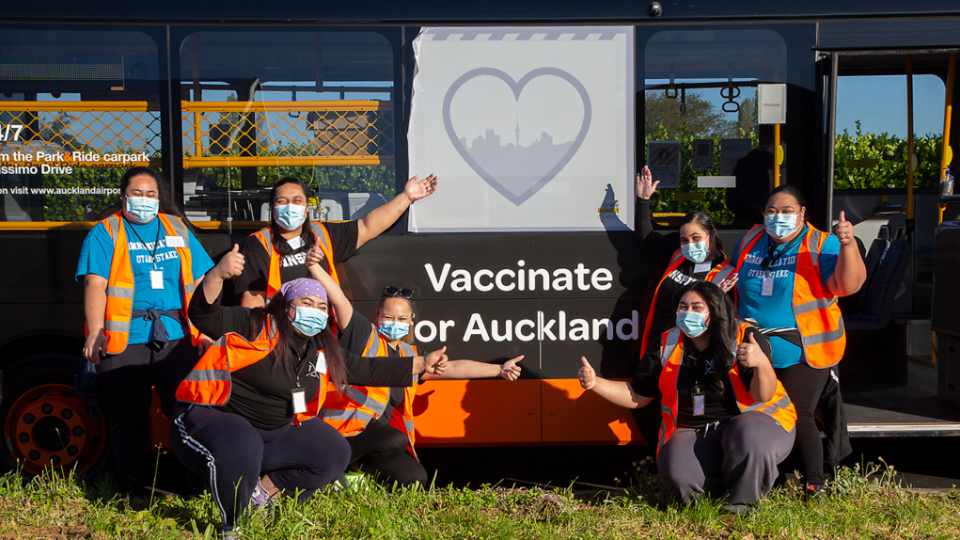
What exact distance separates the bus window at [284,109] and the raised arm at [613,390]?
1.55 m

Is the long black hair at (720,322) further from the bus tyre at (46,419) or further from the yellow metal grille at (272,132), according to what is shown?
the bus tyre at (46,419)

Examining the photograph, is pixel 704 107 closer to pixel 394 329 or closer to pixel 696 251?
pixel 696 251

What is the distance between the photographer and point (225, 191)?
3984 millimetres

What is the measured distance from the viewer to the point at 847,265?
344 centimetres

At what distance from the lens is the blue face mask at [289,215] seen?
3604mm

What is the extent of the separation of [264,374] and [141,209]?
1.19 metres

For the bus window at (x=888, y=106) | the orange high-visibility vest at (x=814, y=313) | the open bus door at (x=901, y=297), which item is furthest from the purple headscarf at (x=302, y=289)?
the bus window at (x=888, y=106)

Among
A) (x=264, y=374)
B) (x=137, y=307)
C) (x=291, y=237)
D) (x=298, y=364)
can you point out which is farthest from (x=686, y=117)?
(x=137, y=307)

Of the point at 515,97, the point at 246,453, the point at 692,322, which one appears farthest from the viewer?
the point at 515,97

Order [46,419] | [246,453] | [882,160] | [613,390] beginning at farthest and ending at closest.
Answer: [882,160]
[46,419]
[613,390]
[246,453]

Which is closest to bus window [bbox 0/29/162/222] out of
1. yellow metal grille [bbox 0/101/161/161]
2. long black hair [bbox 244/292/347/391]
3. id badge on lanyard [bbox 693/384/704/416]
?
yellow metal grille [bbox 0/101/161/161]

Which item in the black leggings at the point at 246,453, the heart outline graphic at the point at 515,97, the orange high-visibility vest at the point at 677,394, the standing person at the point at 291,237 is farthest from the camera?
the heart outline graphic at the point at 515,97

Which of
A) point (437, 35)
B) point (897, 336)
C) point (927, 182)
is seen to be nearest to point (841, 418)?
point (897, 336)

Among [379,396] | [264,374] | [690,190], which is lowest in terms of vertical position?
[379,396]
